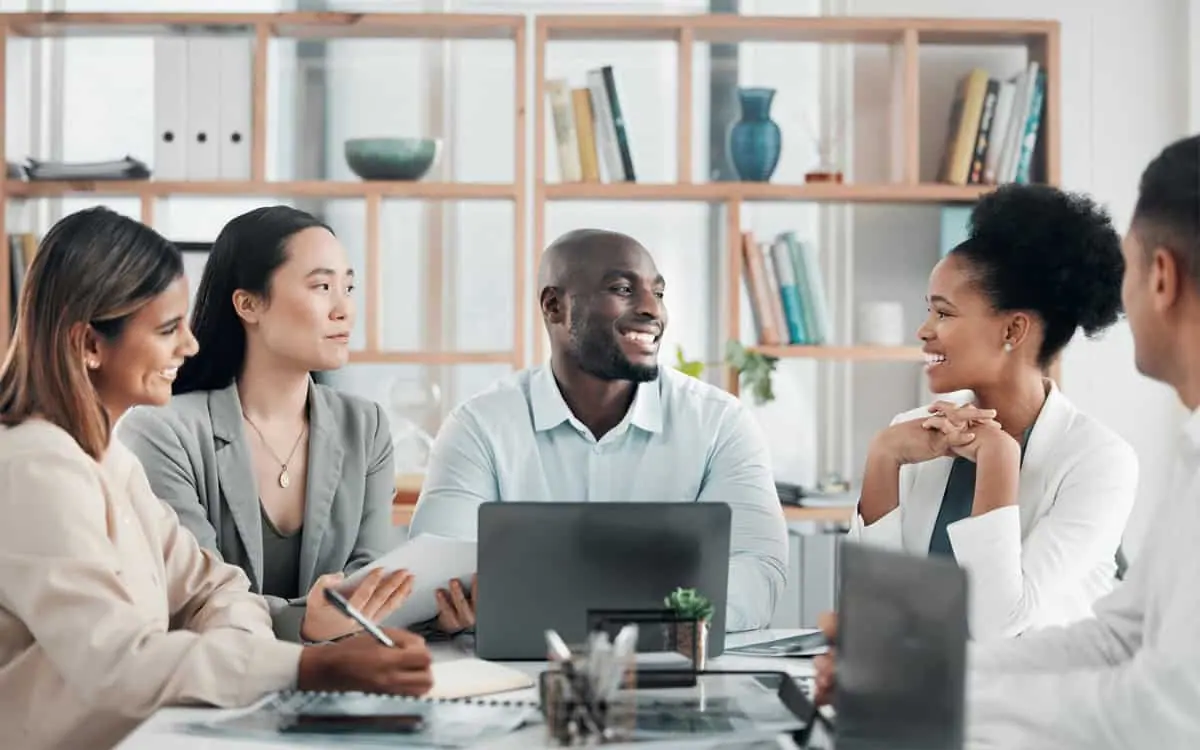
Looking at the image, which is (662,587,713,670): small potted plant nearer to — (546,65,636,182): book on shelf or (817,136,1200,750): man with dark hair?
(817,136,1200,750): man with dark hair

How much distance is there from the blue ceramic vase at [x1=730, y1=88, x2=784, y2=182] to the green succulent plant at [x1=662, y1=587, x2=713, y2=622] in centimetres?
223

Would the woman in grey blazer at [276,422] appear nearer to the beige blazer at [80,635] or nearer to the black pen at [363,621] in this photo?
the beige blazer at [80,635]

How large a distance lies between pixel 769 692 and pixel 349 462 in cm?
108

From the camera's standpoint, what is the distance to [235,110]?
3795 mm

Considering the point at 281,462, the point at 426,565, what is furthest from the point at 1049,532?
the point at 281,462

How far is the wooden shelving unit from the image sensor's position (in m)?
3.76

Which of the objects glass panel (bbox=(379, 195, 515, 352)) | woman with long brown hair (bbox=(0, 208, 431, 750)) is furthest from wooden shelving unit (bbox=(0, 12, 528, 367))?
woman with long brown hair (bbox=(0, 208, 431, 750))

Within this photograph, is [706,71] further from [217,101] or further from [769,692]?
[769,692]

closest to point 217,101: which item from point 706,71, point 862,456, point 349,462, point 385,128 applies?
point 385,128

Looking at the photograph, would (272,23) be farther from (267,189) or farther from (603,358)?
(603,358)

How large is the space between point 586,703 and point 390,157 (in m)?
2.61

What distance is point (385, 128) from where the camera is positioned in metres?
4.18

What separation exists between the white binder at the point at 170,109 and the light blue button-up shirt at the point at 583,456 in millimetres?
1667

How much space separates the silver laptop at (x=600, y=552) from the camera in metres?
1.80
